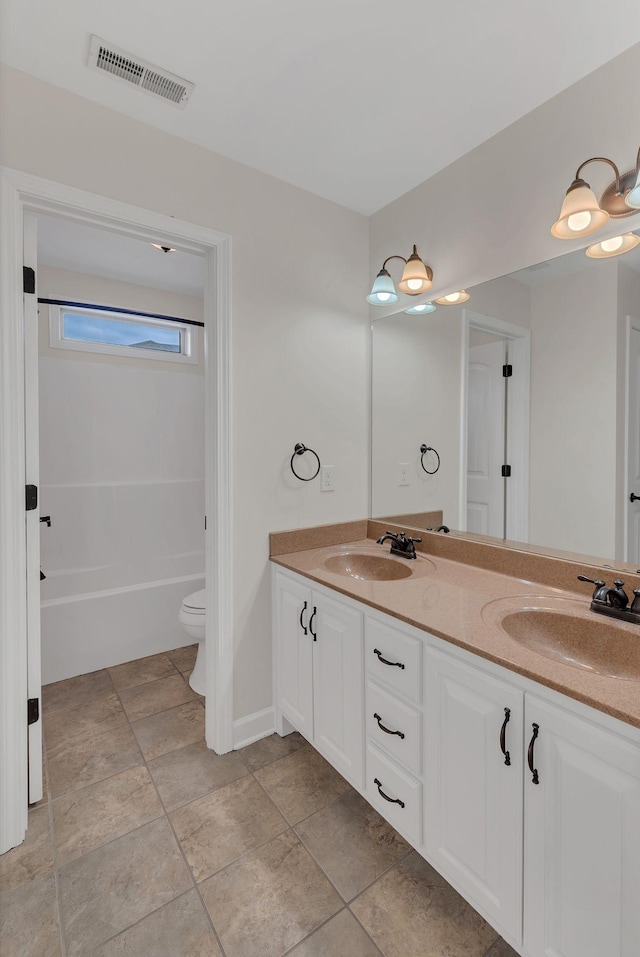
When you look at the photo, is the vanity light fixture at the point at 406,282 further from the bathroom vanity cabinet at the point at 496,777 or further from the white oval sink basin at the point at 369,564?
the bathroom vanity cabinet at the point at 496,777

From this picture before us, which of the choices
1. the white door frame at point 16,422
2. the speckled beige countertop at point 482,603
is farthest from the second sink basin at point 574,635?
the white door frame at point 16,422

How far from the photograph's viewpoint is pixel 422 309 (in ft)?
6.69

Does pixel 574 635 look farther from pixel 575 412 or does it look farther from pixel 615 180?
pixel 615 180

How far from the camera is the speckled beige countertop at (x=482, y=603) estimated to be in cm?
89

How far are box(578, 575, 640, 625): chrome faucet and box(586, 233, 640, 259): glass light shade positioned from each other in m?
1.00

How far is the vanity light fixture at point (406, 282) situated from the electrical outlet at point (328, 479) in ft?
2.68

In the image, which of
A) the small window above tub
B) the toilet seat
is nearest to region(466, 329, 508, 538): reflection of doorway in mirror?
the toilet seat

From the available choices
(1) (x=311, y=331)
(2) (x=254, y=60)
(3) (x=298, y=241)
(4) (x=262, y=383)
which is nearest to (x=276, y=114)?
(2) (x=254, y=60)

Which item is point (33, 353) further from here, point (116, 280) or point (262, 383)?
point (116, 280)

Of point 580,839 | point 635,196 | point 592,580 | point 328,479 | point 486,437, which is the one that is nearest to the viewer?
point 580,839

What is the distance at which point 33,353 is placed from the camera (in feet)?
5.03

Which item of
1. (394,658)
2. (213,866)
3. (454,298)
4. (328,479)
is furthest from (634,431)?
(213,866)

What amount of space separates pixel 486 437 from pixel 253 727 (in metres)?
1.61

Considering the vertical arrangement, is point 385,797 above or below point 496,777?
below
